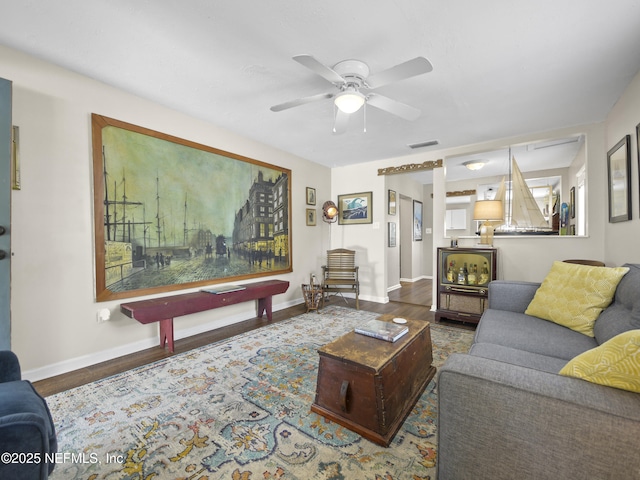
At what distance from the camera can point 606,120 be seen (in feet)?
10.0

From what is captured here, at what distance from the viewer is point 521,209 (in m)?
3.72

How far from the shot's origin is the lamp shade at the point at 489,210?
331 centimetres

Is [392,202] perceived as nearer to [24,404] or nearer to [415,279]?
[415,279]

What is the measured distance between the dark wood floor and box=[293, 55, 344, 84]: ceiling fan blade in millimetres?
2648

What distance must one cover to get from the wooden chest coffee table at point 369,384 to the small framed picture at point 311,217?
3.04 m

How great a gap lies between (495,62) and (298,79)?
4.93 ft

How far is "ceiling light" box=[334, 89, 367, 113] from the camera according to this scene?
2.07 metres

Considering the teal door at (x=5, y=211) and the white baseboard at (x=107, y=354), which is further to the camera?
the white baseboard at (x=107, y=354)

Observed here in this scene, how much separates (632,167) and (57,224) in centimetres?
473

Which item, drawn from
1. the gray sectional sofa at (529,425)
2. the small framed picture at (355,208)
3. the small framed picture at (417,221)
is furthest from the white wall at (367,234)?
the gray sectional sofa at (529,425)

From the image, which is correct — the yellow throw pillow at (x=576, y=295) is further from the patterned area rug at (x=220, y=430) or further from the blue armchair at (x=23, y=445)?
the blue armchair at (x=23, y=445)

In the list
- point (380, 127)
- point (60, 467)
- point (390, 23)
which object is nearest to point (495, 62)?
point (390, 23)

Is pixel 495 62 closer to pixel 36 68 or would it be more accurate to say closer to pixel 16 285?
pixel 36 68

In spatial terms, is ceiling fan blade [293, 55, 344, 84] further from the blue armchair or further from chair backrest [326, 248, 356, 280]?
chair backrest [326, 248, 356, 280]
